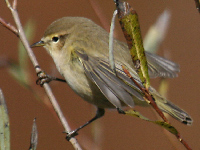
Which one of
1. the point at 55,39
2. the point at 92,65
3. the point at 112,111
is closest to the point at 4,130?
the point at 92,65

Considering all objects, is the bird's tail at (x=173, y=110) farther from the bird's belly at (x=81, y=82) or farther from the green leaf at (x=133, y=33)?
the green leaf at (x=133, y=33)

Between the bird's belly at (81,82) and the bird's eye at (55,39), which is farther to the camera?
the bird's eye at (55,39)

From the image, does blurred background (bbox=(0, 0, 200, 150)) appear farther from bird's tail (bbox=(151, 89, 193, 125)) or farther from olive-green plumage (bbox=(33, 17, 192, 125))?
bird's tail (bbox=(151, 89, 193, 125))

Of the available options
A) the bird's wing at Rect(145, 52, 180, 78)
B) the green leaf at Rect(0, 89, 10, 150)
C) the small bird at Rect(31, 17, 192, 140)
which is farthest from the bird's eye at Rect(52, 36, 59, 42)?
the green leaf at Rect(0, 89, 10, 150)

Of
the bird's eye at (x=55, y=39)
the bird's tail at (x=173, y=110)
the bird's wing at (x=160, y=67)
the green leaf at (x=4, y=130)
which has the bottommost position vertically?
the bird's tail at (x=173, y=110)

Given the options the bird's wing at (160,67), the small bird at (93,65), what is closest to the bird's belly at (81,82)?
the small bird at (93,65)

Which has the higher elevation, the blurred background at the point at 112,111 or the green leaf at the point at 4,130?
the blurred background at the point at 112,111

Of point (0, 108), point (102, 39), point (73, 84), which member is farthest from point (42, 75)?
point (0, 108)
